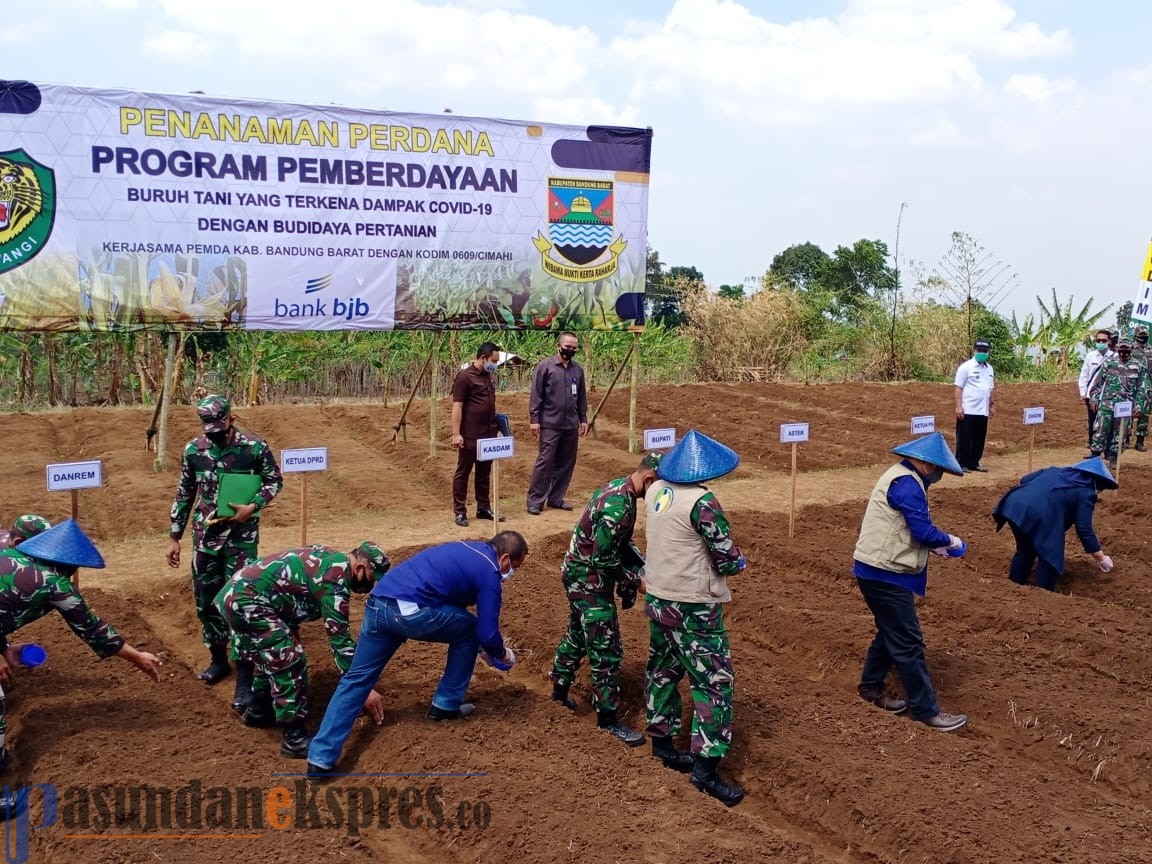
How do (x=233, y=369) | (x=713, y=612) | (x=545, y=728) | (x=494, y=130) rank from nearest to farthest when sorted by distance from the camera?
1. (x=713, y=612)
2. (x=545, y=728)
3. (x=494, y=130)
4. (x=233, y=369)

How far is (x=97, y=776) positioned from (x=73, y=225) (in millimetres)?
7200

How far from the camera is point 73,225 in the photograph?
10.7 metres

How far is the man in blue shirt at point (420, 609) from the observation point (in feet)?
17.0

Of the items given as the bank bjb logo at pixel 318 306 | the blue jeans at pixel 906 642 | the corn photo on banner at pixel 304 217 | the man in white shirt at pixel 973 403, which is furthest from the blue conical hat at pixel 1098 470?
the bank bjb logo at pixel 318 306

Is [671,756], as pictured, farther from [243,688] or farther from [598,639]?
[243,688]

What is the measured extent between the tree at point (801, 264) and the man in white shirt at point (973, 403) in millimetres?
26966

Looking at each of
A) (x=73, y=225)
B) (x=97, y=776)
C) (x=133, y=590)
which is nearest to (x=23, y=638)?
(x=133, y=590)

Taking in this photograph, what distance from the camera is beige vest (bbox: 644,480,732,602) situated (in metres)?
5.16

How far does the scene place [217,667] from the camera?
6.43 m

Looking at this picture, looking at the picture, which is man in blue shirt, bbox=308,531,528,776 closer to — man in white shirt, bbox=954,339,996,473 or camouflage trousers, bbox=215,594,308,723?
camouflage trousers, bbox=215,594,308,723

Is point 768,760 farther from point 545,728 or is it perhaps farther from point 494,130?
point 494,130

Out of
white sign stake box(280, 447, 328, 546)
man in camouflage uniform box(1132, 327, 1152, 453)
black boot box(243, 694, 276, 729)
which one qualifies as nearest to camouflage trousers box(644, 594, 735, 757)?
black boot box(243, 694, 276, 729)

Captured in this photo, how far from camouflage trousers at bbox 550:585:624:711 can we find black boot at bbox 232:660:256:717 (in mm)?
1740

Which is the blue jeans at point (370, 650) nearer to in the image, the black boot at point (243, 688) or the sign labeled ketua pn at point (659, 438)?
the black boot at point (243, 688)
